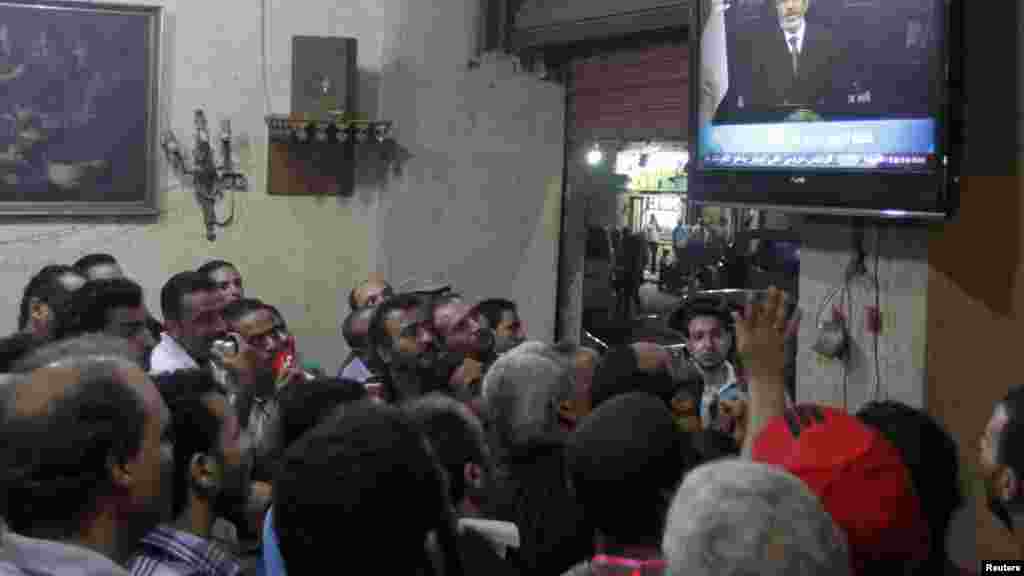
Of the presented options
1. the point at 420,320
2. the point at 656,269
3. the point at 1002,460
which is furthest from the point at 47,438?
the point at 656,269

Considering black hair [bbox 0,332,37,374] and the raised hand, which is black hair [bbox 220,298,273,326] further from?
the raised hand

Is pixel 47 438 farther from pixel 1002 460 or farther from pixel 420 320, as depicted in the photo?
pixel 420 320

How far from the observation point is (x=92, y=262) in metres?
5.88

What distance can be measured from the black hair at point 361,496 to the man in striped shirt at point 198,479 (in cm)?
45

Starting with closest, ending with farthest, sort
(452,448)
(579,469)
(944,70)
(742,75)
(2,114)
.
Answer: (579,469)
(452,448)
(944,70)
(742,75)
(2,114)

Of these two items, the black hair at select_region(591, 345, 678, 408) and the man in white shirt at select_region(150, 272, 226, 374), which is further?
the man in white shirt at select_region(150, 272, 226, 374)

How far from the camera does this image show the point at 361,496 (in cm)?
161

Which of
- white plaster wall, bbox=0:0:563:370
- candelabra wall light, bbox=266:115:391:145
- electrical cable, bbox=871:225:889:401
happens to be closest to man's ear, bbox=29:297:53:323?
white plaster wall, bbox=0:0:563:370

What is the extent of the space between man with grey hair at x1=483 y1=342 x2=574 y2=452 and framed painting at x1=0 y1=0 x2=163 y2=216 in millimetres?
4425

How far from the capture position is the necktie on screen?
14.1 feet

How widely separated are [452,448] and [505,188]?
197 inches

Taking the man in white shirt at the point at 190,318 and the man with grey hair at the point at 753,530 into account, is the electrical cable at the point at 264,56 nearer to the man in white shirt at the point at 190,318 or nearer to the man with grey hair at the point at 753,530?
the man in white shirt at the point at 190,318

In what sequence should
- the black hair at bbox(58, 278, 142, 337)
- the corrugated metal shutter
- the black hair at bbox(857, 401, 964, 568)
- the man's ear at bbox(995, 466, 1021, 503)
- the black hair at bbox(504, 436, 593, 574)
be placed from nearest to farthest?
the man's ear at bbox(995, 466, 1021, 503) < the black hair at bbox(857, 401, 964, 568) < the black hair at bbox(504, 436, 593, 574) < the black hair at bbox(58, 278, 142, 337) < the corrugated metal shutter

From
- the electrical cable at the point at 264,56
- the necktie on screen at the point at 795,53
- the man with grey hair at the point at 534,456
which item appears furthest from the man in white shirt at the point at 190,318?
the electrical cable at the point at 264,56
